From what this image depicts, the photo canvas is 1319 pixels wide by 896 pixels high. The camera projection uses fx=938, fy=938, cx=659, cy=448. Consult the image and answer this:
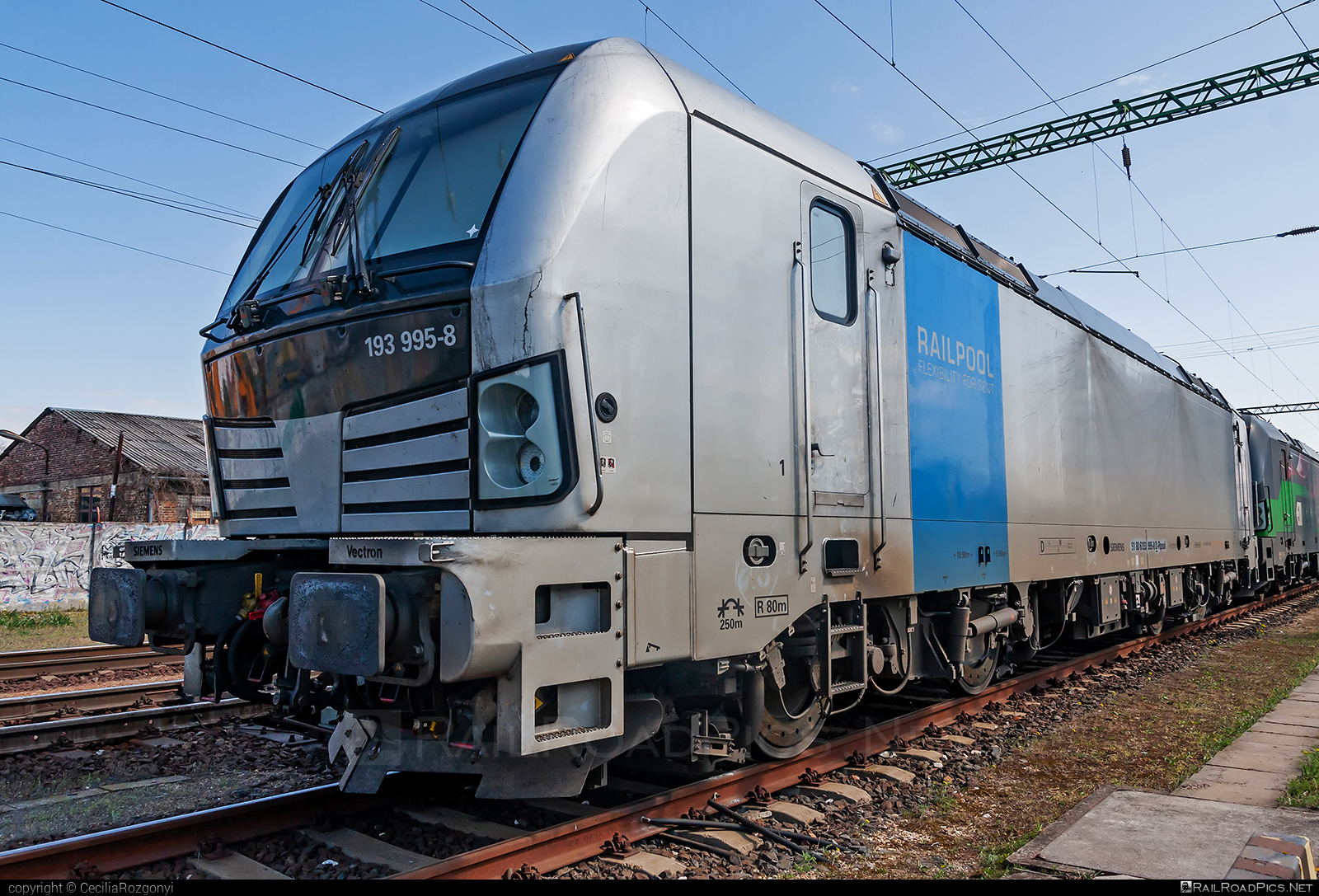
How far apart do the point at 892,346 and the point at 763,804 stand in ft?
9.36

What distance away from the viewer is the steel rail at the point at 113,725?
634 cm

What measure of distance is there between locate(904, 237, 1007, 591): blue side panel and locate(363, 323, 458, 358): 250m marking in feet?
10.7

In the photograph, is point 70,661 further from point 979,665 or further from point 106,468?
point 106,468

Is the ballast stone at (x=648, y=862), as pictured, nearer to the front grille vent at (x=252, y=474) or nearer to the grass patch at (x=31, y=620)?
the front grille vent at (x=252, y=474)

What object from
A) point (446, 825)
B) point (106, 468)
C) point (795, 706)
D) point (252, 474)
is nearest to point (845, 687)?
point (795, 706)

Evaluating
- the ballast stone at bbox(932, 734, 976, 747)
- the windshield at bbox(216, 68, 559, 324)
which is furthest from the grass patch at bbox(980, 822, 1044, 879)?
the windshield at bbox(216, 68, 559, 324)

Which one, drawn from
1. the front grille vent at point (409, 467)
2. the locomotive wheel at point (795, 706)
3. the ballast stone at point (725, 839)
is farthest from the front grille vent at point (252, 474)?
the locomotive wheel at point (795, 706)

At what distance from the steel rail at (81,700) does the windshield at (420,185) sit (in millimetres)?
4429

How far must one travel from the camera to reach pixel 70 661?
1037 cm

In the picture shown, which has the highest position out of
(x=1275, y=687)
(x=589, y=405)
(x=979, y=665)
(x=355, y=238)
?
(x=355, y=238)

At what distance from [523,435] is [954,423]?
12.5 feet

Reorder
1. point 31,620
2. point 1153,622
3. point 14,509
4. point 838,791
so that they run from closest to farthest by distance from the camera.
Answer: point 838,791 < point 1153,622 < point 31,620 < point 14,509

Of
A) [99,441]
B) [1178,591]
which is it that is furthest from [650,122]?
[99,441]
